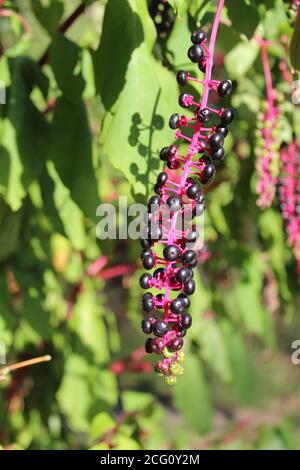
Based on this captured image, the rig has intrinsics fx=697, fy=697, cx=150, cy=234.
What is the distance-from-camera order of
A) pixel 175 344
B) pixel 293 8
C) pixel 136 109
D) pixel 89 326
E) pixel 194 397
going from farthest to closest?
pixel 194 397 < pixel 89 326 < pixel 293 8 < pixel 136 109 < pixel 175 344

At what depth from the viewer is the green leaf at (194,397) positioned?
291 centimetres

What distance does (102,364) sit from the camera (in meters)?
2.69

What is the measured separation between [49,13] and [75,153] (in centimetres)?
34

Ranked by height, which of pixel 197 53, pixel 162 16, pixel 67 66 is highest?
pixel 162 16

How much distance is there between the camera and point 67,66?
1555mm

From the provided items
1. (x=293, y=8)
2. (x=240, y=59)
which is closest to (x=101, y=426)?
(x=240, y=59)

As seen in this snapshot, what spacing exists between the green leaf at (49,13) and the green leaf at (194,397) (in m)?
1.64

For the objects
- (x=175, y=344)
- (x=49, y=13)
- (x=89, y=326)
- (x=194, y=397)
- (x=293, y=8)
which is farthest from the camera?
(x=194, y=397)

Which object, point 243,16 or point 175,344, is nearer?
point 175,344

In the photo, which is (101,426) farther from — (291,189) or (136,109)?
(136,109)

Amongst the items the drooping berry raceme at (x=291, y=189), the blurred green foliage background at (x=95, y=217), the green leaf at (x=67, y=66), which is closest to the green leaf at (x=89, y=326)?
the blurred green foliage background at (x=95, y=217)

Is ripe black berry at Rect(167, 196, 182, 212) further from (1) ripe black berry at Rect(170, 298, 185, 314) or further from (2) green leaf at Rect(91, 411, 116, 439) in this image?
(2) green leaf at Rect(91, 411, 116, 439)

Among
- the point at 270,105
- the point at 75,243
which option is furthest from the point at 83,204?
the point at 270,105
